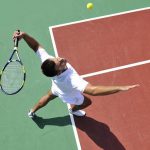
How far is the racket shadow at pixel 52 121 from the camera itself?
5602mm

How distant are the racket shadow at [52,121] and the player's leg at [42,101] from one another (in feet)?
0.46

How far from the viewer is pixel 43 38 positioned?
6.52 m

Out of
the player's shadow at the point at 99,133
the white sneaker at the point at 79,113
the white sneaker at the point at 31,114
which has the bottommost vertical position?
the player's shadow at the point at 99,133

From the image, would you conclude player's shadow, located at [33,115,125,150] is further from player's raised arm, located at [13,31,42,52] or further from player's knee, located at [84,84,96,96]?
player's knee, located at [84,84,96,96]

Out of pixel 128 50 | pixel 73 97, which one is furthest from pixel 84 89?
pixel 128 50

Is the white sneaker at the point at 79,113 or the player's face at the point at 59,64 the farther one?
the white sneaker at the point at 79,113

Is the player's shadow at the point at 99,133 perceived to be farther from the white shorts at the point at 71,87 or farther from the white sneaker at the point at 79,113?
the white shorts at the point at 71,87

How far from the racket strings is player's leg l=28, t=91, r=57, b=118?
1.47ft

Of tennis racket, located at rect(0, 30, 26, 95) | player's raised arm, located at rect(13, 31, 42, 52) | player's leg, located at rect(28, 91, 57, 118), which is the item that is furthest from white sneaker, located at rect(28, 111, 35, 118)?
player's raised arm, located at rect(13, 31, 42, 52)

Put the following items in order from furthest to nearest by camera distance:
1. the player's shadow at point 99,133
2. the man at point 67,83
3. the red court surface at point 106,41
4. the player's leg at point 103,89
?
the red court surface at point 106,41
the player's shadow at point 99,133
the man at point 67,83
the player's leg at point 103,89

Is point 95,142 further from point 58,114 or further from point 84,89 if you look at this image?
point 84,89

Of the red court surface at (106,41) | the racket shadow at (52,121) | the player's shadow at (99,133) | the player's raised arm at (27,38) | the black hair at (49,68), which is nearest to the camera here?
the black hair at (49,68)

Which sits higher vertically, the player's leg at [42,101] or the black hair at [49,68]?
the black hair at [49,68]

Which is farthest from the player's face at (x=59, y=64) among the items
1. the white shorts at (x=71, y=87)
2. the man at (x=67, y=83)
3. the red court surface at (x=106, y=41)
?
the red court surface at (x=106, y=41)
